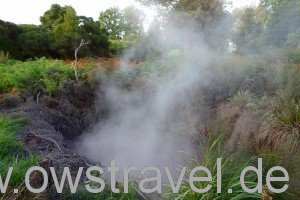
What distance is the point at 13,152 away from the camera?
13.9 feet

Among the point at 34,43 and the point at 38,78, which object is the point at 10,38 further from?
the point at 38,78

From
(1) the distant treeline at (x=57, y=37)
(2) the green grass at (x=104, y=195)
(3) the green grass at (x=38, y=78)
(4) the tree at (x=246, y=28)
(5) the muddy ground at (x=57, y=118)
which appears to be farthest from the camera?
(4) the tree at (x=246, y=28)

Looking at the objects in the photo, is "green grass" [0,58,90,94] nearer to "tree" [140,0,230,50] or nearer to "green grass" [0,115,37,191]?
"green grass" [0,115,37,191]

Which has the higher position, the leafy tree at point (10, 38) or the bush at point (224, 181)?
the leafy tree at point (10, 38)

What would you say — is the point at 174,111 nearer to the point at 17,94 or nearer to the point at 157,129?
the point at 157,129

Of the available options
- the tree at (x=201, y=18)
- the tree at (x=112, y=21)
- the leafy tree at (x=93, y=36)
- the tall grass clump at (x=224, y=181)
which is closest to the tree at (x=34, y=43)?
the leafy tree at (x=93, y=36)

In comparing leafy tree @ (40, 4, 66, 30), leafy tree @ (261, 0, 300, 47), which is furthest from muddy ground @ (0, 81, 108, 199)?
leafy tree @ (261, 0, 300, 47)

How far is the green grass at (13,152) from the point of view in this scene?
339cm

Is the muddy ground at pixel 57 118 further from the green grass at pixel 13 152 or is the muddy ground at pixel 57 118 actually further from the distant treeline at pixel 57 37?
the distant treeline at pixel 57 37

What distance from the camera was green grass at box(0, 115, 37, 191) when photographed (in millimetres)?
3389

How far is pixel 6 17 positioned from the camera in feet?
52.9

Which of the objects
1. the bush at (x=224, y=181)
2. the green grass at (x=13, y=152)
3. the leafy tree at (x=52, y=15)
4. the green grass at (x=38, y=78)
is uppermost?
the leafy tree at (x=52, y=15)

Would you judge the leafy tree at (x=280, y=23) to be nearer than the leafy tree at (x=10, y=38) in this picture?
No

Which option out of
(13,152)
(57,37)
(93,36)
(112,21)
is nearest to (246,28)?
(93,36)
